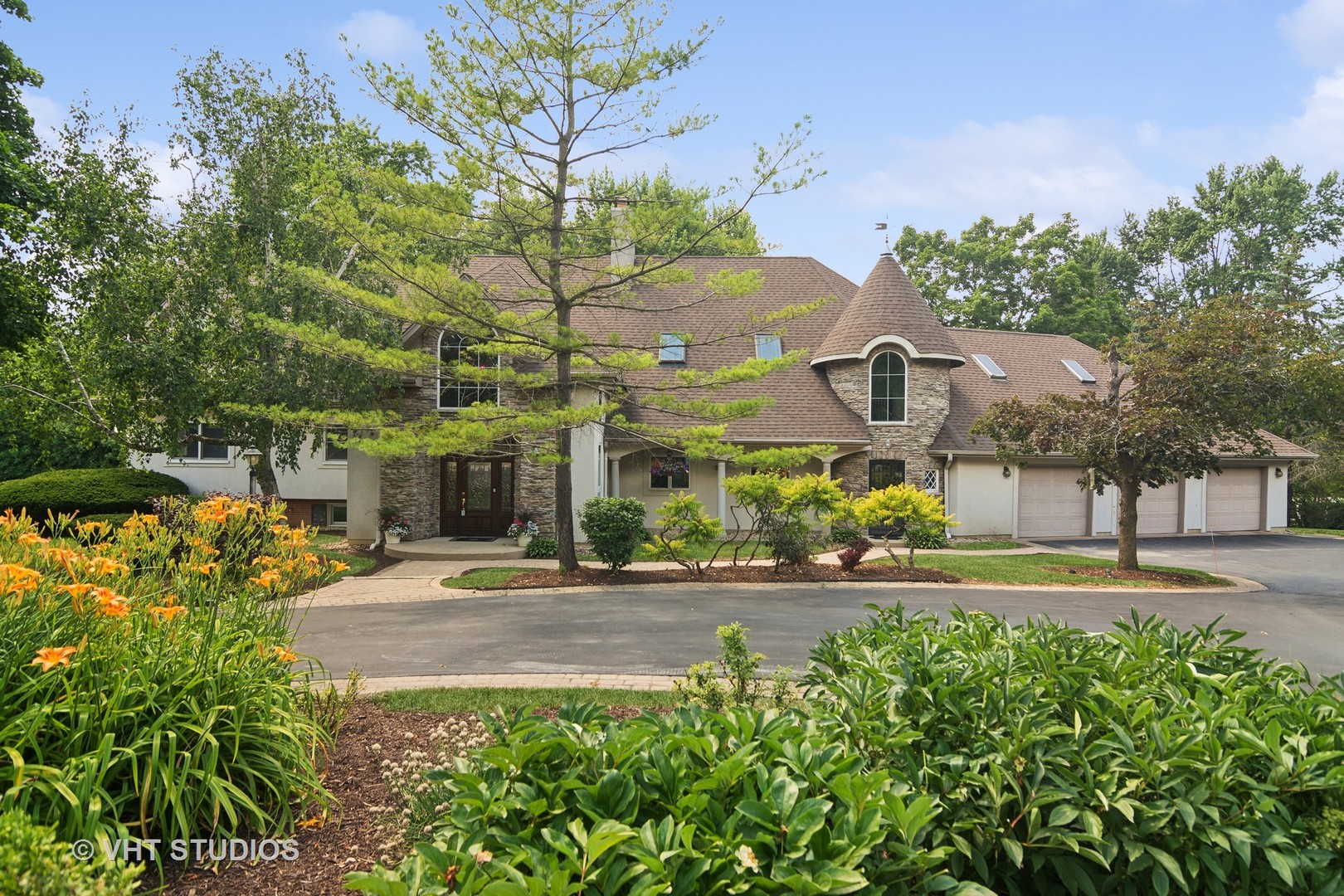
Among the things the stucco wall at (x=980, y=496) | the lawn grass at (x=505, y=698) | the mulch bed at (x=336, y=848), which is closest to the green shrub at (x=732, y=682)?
the lawn grass at (x=505, y=698)

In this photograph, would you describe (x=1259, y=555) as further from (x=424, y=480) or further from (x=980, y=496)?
(x=424, y=480)

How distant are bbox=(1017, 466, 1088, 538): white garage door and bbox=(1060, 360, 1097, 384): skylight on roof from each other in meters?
4.78

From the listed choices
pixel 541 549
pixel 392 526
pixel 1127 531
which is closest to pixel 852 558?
pixel 1127 531

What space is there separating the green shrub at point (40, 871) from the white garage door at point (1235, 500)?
3069cm

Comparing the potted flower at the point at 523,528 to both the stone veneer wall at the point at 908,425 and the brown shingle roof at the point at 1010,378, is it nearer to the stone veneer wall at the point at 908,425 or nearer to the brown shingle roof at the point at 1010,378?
the stone veneer wall at the point at 908,425

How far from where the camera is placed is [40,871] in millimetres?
1576

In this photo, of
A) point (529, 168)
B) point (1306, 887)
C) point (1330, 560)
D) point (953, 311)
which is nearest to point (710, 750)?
point (1306, 887)

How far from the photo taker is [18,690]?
330 centimetres

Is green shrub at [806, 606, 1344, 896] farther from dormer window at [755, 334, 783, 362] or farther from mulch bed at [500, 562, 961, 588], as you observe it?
dormer window at [755, 334, 783, 362]

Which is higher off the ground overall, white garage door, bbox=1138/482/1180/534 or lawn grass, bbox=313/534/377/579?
white garage door, bbox=1138/482/1180/534

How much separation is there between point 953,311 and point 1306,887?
4071 cm

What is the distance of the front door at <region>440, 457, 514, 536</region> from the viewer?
20.1 m

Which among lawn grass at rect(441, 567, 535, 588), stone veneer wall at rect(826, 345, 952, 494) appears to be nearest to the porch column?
stone veneer wall at rect(826, 345, 952, 494)

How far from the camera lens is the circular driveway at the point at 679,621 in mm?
8070
